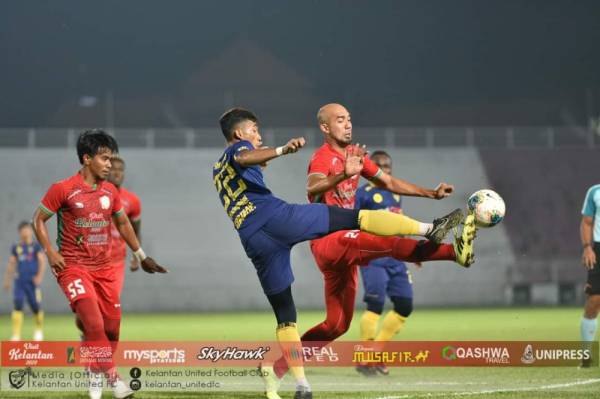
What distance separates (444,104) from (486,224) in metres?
43.0

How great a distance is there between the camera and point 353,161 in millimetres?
7477

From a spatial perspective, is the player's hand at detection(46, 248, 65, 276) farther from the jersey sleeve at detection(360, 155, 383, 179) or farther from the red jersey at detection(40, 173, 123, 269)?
the jersey sleeve at detection(360, 155, 383, 179)

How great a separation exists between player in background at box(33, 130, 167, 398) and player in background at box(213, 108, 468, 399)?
61.1 inches

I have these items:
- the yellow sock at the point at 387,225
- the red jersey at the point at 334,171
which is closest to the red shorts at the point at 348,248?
the yellow sock at the point at 387,225

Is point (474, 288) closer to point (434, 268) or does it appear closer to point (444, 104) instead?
point (434, 268)

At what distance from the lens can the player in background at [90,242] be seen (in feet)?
27.7

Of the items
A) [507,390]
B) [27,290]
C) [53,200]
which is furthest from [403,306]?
[27,290]

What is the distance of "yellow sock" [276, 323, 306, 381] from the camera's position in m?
7.61

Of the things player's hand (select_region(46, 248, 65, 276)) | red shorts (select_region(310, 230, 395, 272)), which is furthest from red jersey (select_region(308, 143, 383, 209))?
player's hand (select_region(46, 248, 65, 276))

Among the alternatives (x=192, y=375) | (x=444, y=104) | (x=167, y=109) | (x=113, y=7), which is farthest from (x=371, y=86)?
(x=192, y=375)

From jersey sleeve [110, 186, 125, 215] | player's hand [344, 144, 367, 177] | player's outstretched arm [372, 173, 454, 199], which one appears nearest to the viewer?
player's hand [344, 144, 367, 177]

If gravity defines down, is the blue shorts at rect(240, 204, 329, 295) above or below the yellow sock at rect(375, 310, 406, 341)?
above

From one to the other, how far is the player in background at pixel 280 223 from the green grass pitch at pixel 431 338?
1.18m

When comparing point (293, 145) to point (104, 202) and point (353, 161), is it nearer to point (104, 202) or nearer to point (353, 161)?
point (353, 161)
